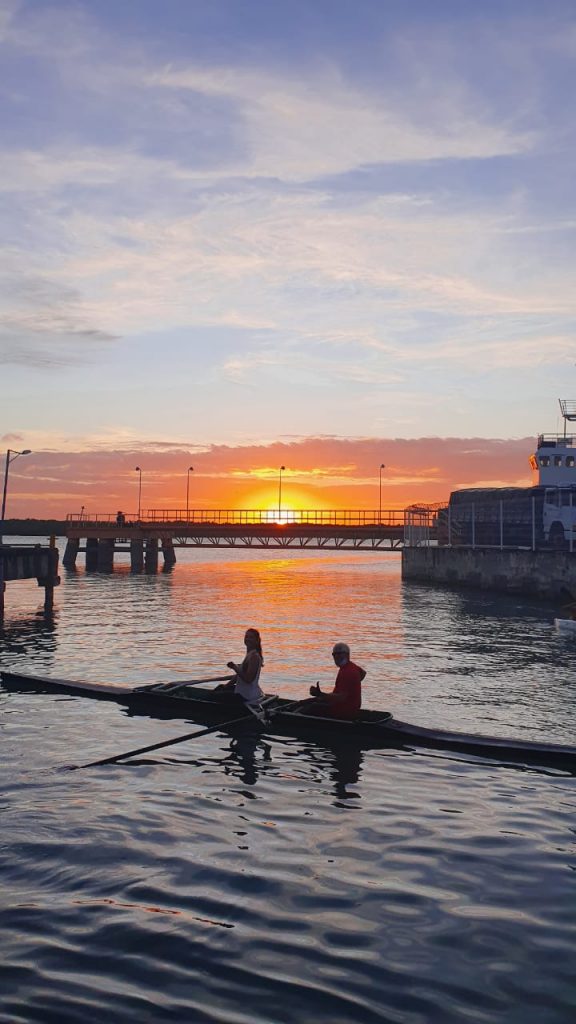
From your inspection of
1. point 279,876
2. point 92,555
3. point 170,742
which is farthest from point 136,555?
point 279,876

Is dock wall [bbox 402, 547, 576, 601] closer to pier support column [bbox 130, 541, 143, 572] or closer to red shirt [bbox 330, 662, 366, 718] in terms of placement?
pier support column [bbox 130, 541, 143, 572]

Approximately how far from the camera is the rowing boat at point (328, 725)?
634 inches

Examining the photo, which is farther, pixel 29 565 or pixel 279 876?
pixel 29 565

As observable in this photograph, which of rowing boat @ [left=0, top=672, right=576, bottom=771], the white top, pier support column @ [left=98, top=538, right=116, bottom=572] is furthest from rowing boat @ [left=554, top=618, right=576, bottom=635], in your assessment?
pier support column @ [left=98, top=538, right=116, bottom=572]

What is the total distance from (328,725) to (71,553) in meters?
94.3

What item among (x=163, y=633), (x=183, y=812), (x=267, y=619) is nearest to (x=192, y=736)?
(x=183, y=812)

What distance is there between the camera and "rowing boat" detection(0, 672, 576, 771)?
16109 millimetres

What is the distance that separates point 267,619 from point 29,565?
14524mm

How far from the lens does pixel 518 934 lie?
29.9 feet

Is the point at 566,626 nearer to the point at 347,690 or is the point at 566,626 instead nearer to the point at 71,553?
the point at 347,690

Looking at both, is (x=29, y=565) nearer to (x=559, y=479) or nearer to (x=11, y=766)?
(x=11, y=766)

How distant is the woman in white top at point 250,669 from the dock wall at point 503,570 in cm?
4266

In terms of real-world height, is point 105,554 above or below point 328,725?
above

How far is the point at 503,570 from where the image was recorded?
6631cm
